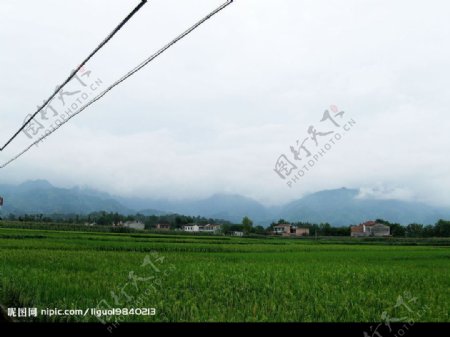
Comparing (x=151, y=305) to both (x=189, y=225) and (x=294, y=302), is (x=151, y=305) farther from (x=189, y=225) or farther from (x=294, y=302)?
(x=189, y=225)

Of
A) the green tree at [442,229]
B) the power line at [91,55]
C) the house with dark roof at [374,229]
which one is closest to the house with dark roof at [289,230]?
the house with dark roof at [374,229]

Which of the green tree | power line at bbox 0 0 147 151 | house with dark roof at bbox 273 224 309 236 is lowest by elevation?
house with dark roof at bbox 273 224 309 236

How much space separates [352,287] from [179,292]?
4.21 m

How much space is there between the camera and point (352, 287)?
30.8 feet

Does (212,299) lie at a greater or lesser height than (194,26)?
lesser

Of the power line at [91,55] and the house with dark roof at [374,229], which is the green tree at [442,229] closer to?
the house with dark roof at [374,229]

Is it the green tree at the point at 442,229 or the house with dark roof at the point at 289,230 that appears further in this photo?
the house with dark roof at the point at 289,230

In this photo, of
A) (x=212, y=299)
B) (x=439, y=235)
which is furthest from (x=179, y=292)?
(x=439, y=235)

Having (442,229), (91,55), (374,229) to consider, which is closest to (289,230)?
(374,229)

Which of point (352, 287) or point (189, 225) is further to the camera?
point (189, 225)

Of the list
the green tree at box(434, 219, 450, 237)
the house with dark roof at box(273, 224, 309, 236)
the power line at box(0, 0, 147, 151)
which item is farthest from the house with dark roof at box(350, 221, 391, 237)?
the power line at box(0, 0, 147, 151)

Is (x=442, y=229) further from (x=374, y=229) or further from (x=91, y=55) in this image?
(x=91, y=55)

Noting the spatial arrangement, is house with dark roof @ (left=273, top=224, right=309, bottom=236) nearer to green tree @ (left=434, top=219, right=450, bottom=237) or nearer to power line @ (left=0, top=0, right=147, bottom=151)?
green tree @ (left=434, top=219, right=450, bottom=237)
